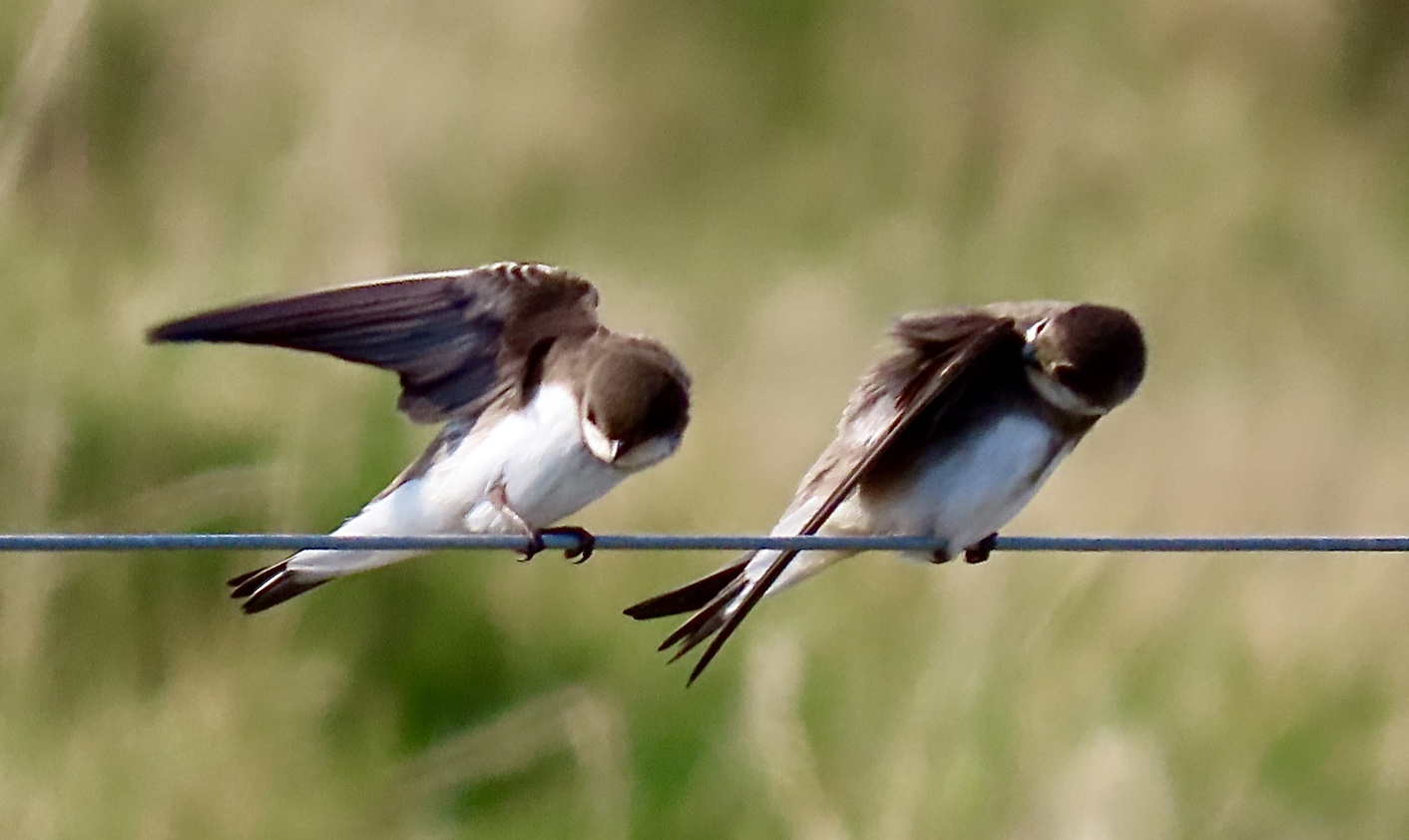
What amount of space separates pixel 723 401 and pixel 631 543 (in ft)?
11.9

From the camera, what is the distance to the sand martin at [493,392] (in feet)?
10.2

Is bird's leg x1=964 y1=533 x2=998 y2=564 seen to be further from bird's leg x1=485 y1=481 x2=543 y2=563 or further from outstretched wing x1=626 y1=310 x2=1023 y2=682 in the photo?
bird's leg x1=485 y1=481 x2=543 y2=563

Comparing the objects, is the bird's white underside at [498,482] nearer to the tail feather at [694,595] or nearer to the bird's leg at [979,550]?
the tail feather at [694,595]

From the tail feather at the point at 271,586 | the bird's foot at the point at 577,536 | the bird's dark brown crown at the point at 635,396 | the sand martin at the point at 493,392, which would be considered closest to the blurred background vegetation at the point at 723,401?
the tail feather at the point at 271,586

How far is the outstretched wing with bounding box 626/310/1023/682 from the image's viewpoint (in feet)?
9.52

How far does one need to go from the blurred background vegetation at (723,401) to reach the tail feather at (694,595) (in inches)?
41.1

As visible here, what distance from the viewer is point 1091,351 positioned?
3.04m

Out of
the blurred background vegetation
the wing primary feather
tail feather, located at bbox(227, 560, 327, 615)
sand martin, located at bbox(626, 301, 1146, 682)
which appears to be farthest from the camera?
the blurred background vegetation

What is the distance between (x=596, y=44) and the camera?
8422 millimetres

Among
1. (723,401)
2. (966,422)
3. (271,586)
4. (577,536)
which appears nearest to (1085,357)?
(966,422)

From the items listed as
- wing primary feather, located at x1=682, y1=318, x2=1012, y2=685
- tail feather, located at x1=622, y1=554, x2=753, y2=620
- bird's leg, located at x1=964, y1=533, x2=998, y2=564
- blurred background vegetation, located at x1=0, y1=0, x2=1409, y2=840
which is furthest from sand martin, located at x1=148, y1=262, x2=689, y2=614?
blurred background vegetation, located at x1=0, y1=0, x2=1409, y2=840

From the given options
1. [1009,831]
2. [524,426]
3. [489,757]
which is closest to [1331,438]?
[1009,831]

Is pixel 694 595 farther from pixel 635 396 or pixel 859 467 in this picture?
pixel 859 467

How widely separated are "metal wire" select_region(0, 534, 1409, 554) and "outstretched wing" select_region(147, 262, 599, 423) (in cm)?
49
